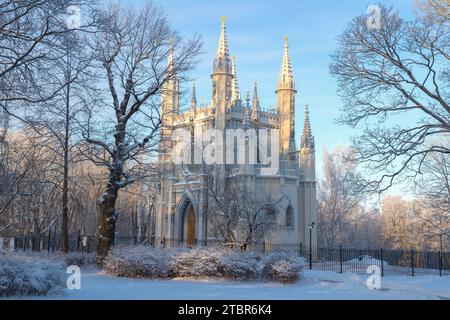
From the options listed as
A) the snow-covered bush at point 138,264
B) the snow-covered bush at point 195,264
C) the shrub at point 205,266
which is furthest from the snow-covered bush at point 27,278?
the snow-covered bush at point 195,264

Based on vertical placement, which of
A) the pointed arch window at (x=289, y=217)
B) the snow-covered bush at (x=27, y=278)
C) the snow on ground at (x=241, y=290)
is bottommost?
the snow on ground at (x=241, y=290)

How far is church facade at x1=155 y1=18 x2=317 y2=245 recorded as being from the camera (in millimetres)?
41281

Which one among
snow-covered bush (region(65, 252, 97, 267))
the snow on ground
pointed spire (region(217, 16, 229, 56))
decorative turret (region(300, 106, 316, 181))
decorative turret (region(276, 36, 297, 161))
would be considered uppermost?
pointed spire (region(217, 16, 229, 56))

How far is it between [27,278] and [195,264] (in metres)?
7.33

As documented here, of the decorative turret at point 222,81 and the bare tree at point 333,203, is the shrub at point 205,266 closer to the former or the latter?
the decorative turret at point 222,81

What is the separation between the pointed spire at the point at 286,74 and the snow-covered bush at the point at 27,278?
3486 cm

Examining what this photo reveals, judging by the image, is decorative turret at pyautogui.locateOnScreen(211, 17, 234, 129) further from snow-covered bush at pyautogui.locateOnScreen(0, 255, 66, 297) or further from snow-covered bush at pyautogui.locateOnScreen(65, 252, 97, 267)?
snow-covered bush at pyautogui.locateOnScreen(0, 255, 66, 297)

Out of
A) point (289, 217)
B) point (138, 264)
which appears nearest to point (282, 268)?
point (138, 264)

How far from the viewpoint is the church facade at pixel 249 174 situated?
41281mm

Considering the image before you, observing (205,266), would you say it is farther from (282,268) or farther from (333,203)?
(333,203)

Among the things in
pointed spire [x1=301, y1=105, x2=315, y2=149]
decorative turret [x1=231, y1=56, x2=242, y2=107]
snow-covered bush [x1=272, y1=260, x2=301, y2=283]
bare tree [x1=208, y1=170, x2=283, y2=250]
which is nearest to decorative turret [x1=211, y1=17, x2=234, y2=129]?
decorative turret [x1=231, y1=56, x2=242, y2=107]

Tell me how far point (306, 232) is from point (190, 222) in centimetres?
1055

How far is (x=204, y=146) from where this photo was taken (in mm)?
43438

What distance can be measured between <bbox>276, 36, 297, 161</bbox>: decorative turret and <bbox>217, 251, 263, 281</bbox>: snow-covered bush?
2656 centimetres
